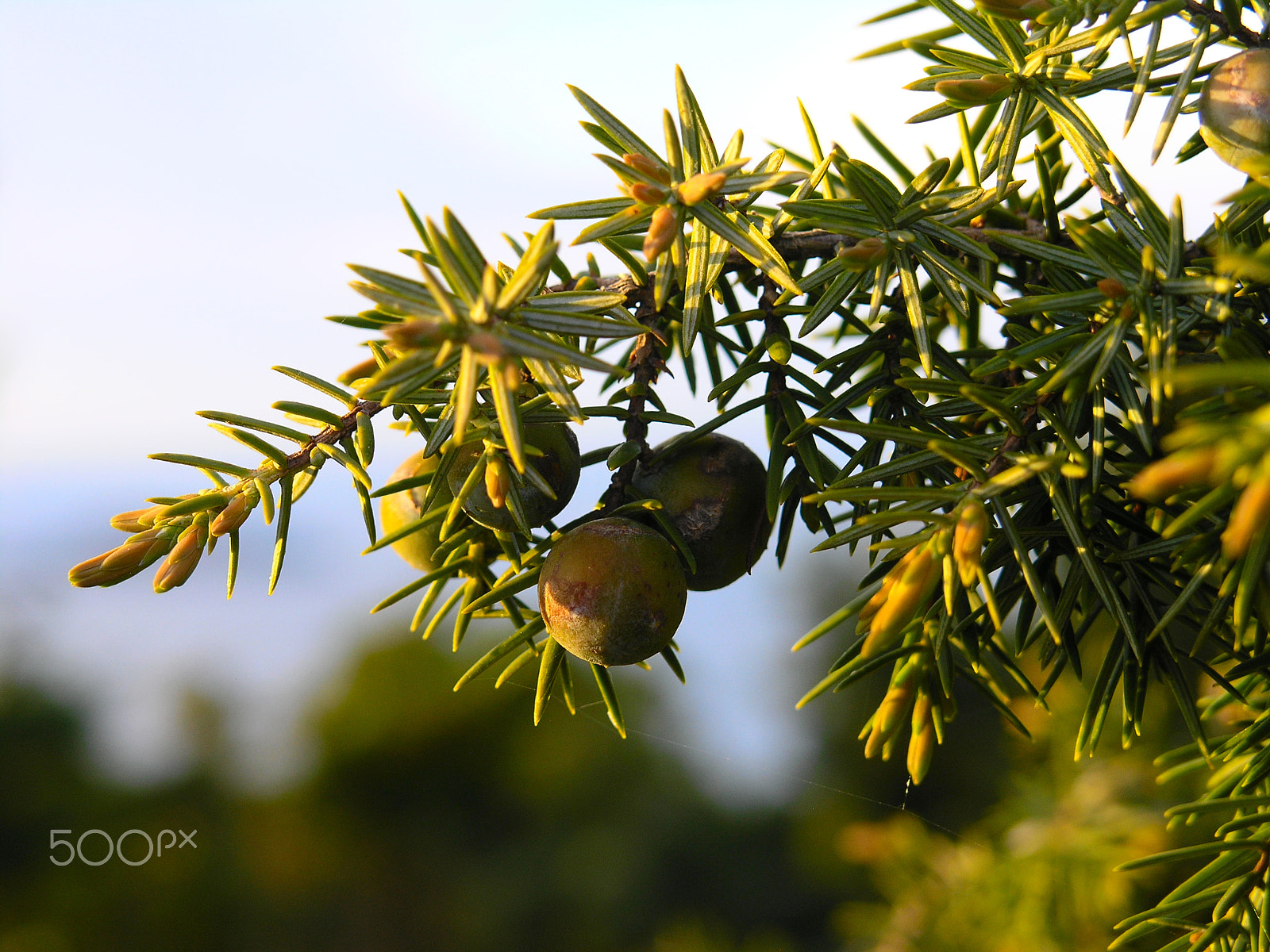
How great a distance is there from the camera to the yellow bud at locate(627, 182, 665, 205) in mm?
449

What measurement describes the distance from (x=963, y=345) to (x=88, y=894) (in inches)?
123

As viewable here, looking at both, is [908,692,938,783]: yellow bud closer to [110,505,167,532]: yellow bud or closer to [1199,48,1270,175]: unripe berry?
[1199,48,1270,175]: unripe berry

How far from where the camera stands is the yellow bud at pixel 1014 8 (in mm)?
466

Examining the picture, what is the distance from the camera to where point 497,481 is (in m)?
0.47

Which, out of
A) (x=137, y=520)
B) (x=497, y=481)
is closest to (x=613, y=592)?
(x=497, y=481)

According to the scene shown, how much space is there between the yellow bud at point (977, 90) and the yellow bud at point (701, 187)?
140mm

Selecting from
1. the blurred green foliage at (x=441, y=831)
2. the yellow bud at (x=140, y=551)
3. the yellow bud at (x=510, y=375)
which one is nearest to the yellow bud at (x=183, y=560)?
the yellow bud at (x=140, y=551)

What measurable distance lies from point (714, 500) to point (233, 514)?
1.00 feet

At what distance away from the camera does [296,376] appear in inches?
20.8

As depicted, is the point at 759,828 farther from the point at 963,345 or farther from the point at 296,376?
the point at 296,376

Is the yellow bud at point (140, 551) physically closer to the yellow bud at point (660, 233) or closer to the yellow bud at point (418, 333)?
the yellow bud at point (418, 333)

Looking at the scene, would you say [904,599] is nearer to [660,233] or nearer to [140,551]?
[660,233]

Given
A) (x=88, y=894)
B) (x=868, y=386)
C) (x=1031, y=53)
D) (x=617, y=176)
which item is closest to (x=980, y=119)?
(x=1031, y=53)

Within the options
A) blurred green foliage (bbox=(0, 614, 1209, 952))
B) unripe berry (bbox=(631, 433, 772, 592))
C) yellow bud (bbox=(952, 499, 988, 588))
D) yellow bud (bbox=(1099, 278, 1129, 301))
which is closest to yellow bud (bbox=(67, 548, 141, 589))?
unripe berry (bbox=(631, 433, 772, 592))
